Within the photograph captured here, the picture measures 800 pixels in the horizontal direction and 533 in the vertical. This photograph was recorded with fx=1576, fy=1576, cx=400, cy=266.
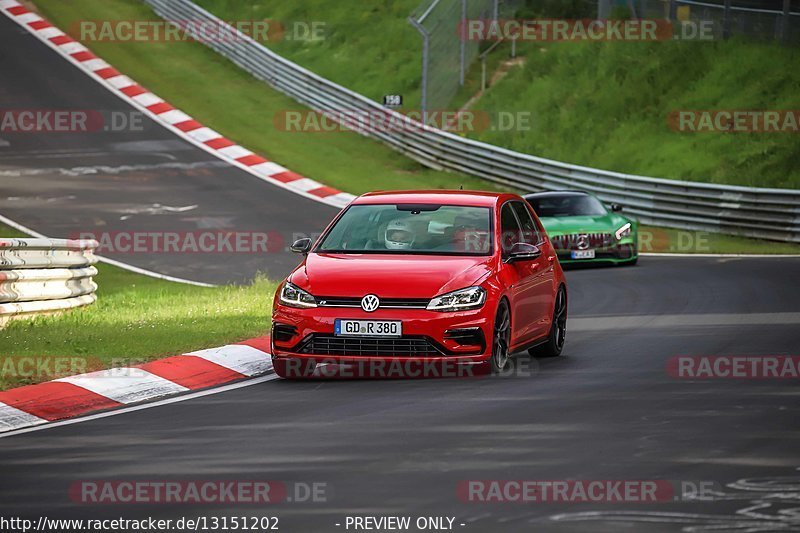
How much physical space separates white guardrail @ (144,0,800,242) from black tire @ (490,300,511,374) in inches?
698

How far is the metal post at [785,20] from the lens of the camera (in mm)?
34812

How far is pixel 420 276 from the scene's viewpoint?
39.2 ft

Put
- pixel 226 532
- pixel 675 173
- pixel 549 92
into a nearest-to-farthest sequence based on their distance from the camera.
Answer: pixel 226 532
pixel 675 173
pixel 549 92

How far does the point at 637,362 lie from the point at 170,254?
44.4 feet

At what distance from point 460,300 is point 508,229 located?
1.58 metres

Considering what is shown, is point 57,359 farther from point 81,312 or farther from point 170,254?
point 170,254

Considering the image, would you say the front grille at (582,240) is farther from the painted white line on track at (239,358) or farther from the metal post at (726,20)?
the metal post at (726,20)

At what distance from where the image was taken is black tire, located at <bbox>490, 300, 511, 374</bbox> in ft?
39.8

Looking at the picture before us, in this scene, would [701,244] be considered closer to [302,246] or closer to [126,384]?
[302,246]

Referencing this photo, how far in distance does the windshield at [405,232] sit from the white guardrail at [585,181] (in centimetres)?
1723

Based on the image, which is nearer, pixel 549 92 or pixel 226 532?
pixel 226 532

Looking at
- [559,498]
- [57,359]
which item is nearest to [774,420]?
[559,498]

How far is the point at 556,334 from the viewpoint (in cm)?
1380

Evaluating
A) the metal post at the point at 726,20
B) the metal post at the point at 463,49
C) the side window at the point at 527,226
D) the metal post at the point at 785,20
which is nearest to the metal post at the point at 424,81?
the metal post at the point at 463,49
